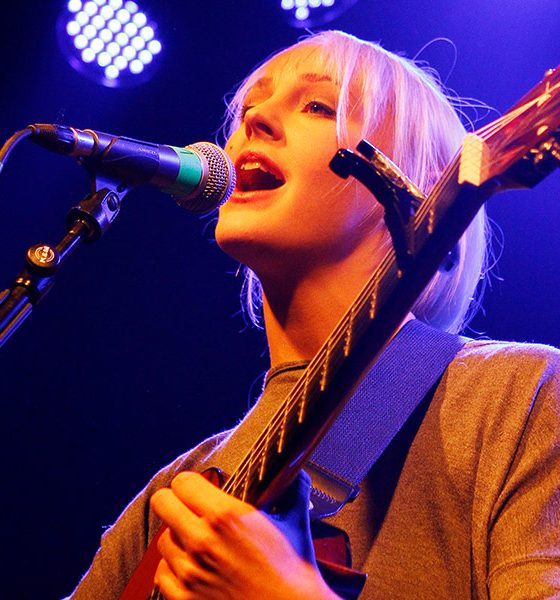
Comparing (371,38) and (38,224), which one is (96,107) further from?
(371,38)

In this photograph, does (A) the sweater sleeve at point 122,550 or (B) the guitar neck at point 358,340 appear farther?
(A) the sweater sleeve at point 122,550

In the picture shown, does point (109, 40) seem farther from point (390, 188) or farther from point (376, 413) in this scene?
point (390, 188)

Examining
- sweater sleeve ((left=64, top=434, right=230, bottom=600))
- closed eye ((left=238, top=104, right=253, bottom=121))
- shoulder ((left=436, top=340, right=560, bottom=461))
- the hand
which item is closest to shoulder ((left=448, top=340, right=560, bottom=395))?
shoulder ((left=436, top=340, right=560, bottom=461))

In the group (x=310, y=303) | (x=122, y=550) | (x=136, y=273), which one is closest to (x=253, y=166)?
(x=310, y=303)

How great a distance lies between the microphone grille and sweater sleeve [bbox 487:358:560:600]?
80 centimetres

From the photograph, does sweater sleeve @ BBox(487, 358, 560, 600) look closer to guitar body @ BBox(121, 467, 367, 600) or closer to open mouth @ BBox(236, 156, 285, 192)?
guitar body @ BBox(121, 467, 367, 600)

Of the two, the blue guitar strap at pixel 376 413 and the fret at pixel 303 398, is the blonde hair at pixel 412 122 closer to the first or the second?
the blue guitar strap at pixel 376 413

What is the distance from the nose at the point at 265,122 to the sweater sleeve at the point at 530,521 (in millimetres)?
1043

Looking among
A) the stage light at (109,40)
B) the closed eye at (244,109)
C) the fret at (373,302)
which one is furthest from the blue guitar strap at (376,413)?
the stage light at (109,40)

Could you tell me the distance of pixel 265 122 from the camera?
6.75ft

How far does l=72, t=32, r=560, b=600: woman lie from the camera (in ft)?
3.82

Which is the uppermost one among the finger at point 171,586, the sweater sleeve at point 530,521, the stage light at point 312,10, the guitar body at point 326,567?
the stage light at point 312,10

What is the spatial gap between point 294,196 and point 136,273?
2.05 m

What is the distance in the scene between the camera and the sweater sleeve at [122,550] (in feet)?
6.40
